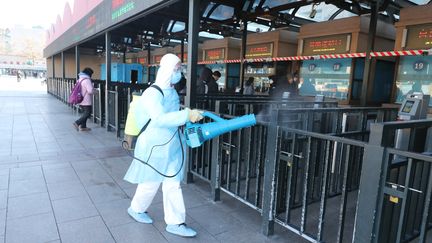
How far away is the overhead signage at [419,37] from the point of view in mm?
4934

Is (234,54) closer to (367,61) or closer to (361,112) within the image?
(367,61)

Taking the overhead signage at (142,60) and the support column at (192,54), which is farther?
the overhead signage at (142,60)

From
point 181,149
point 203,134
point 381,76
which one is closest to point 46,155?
point 181,149

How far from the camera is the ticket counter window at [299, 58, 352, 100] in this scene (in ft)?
21.1

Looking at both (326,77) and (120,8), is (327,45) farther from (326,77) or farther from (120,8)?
(120,8)

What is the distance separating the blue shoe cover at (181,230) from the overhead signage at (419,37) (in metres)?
4.87

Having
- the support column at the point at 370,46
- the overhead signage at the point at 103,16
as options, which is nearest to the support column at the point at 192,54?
the overhead signage at the point at 103,16

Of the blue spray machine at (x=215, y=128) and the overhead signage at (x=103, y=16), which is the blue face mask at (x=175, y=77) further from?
the overhead signage at (x=103, y=16)

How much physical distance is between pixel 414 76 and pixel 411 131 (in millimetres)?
2987

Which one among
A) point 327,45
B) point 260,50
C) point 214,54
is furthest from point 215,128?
point 214,54

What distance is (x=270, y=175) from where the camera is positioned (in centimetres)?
258

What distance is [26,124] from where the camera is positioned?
25.4 feet

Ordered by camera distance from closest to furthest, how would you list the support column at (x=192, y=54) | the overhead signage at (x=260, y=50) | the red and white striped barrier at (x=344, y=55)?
the support column at (x=192, y=54) < the red and white striped barrier at (x=344, y=55) < the overhead signage at (x=260, y=50)

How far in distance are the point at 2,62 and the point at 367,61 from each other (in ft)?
205
